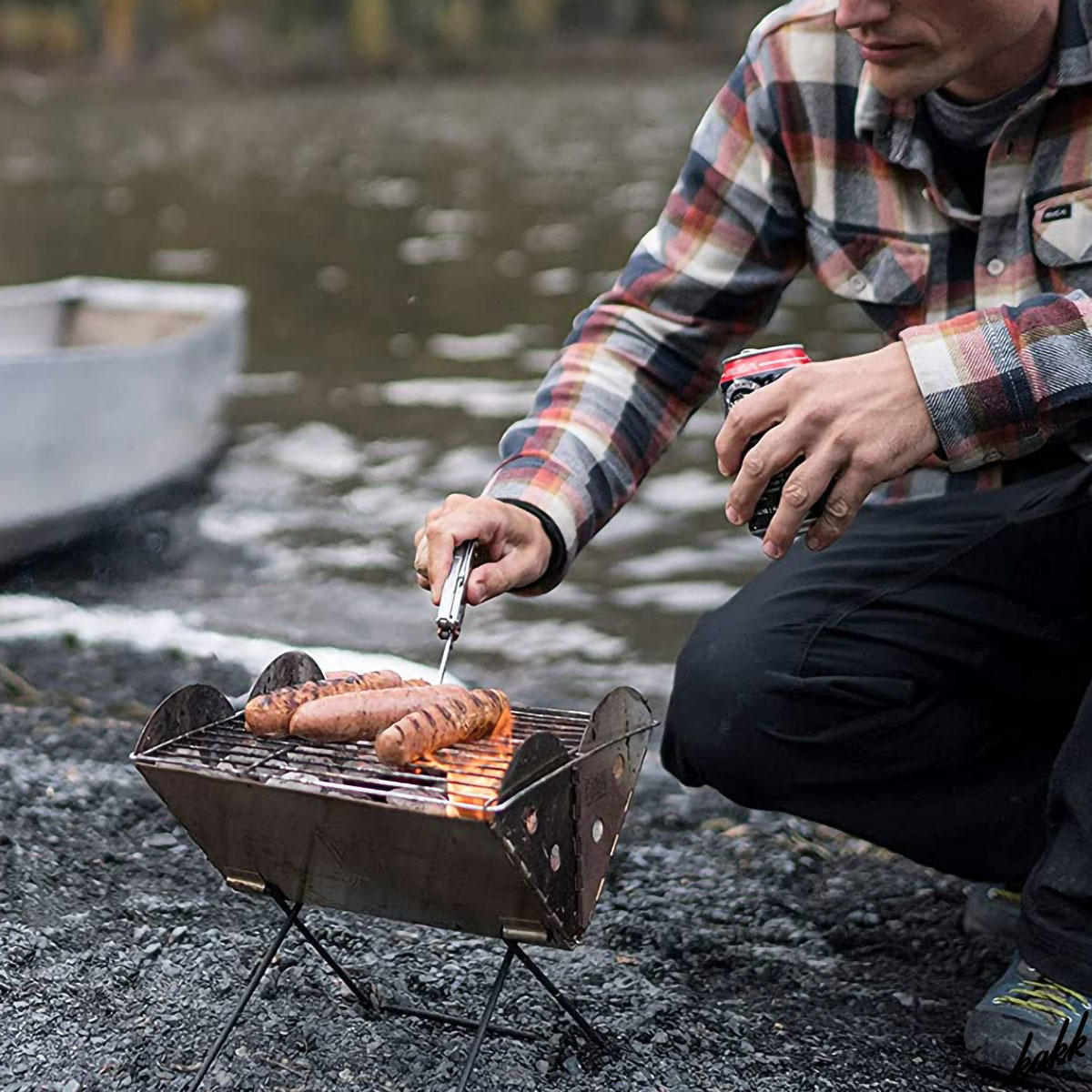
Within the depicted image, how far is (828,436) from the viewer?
8.43 ft

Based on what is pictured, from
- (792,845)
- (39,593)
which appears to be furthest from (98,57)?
(792,845)

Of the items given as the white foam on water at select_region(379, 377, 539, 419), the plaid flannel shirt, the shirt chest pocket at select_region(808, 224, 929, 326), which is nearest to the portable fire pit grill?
the plaid flannel shirt

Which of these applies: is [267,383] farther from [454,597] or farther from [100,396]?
[454,597]

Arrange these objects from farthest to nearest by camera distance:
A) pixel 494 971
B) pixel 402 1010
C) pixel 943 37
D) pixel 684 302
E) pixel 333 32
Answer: pixel 333 32 < pixel 684 302 < pixel 494 971 < pixel 402 1010 < pixel 943 37

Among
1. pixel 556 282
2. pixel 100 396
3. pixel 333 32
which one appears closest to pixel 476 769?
pixel 100 396

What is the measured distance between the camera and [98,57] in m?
55.3

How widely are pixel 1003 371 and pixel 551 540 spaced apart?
37.3 inches

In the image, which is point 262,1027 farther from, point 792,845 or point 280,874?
point 792,845

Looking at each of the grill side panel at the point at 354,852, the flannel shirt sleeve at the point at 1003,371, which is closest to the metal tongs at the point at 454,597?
the grill side panel at the point at 354,852

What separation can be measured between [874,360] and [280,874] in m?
1.35

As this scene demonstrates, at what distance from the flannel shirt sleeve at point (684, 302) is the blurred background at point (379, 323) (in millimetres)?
3110

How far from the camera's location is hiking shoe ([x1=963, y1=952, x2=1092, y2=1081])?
2.89 meters

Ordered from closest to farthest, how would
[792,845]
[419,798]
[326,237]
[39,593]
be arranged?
[419,798]
[792,845]
[39,593]
[326,237]

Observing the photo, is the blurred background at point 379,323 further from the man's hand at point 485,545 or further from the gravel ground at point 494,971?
the man's hand at point 485,545
